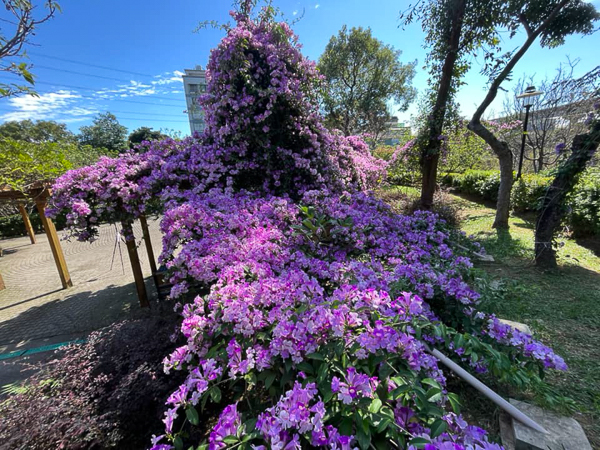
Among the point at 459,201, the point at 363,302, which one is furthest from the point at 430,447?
the point at 459,201

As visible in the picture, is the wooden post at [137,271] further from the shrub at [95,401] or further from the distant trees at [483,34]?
the distant trees at [483,34]

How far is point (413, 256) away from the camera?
188 cm

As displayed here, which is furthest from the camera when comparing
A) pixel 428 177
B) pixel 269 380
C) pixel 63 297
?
pixel 428 177

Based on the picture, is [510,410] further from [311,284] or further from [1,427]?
[1,427]

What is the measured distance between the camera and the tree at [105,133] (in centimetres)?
2300

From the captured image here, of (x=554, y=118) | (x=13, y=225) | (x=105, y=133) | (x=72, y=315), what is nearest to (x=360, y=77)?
(x=554, y=118)

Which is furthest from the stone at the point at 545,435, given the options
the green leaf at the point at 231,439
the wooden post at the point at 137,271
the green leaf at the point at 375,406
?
the wooden post at the point at 137,271

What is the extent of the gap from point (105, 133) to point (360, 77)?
2511cm

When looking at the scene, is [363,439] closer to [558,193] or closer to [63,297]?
[558,193]

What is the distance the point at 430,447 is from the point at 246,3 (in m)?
4.56

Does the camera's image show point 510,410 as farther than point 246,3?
No

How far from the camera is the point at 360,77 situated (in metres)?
12.4

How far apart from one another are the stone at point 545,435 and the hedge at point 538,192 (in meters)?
3.53

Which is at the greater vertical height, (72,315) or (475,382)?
(475,382)
